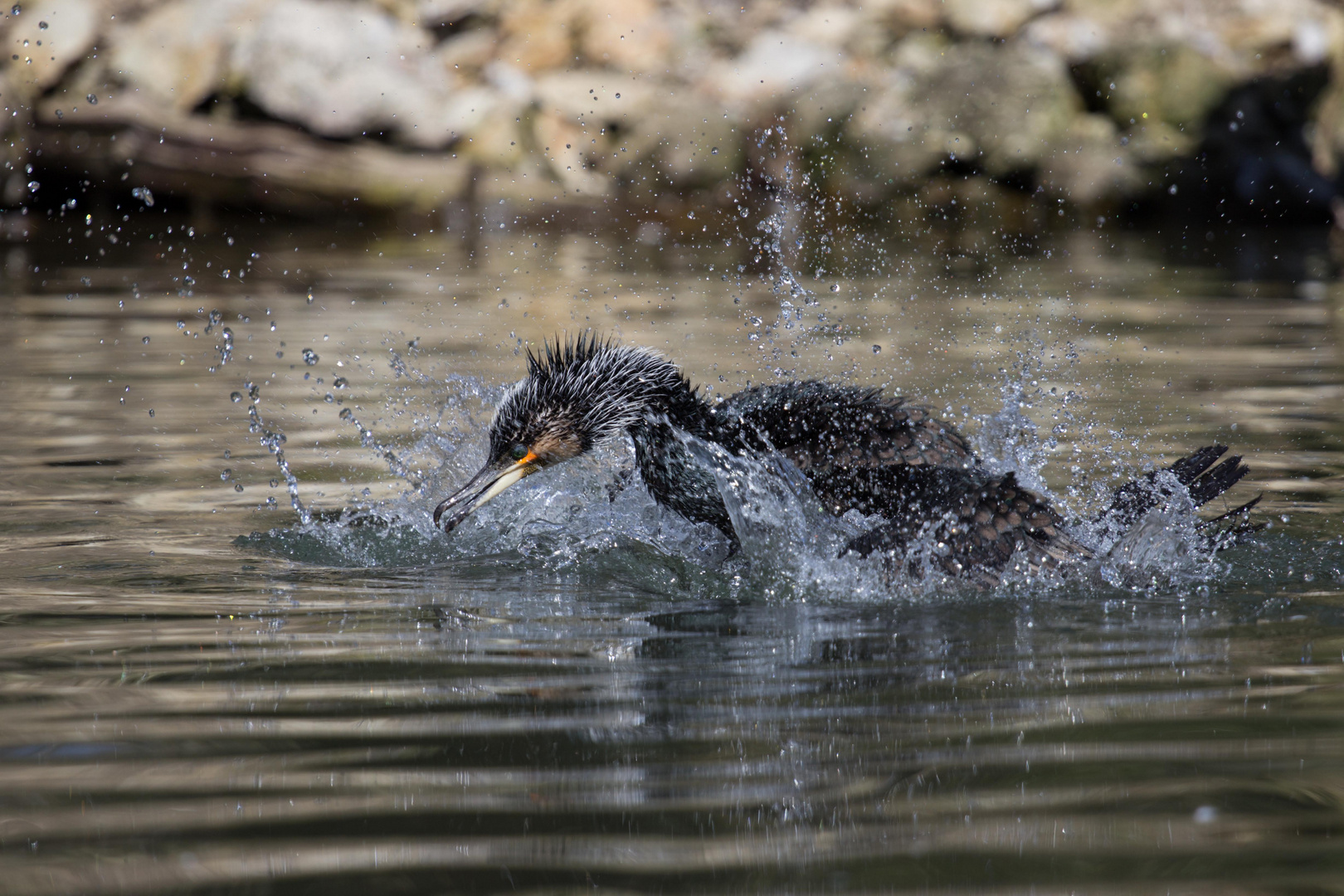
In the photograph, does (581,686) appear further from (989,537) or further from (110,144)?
(110,144)

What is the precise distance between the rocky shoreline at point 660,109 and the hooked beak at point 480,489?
16766 millimetres

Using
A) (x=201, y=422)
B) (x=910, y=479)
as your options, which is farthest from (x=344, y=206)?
(x=910, y=479)

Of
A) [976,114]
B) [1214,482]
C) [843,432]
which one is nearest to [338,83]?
[976,114]

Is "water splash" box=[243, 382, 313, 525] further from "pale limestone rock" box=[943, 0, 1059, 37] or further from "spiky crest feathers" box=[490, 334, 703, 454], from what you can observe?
"pale limestone rock" box=[943, 0, 1059, 37]

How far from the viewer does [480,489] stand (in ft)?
19.5

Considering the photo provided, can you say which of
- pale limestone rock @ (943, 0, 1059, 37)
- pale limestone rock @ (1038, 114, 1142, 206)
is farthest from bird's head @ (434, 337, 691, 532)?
pale limestone rock @ (943, 0, 1059, 37)

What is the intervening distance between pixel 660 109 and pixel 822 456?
1773 centimetres

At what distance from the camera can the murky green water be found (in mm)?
3025

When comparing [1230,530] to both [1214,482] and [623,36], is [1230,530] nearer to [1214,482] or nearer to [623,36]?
[1214,482]

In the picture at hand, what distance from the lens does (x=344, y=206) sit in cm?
2273

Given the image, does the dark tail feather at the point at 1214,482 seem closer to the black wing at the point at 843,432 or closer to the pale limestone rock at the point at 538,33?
the black wing at the point at 843,432

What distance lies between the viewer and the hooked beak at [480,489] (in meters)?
5.75

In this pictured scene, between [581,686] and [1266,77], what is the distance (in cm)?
2127

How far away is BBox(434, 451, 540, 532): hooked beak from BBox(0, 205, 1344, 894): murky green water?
202mm
